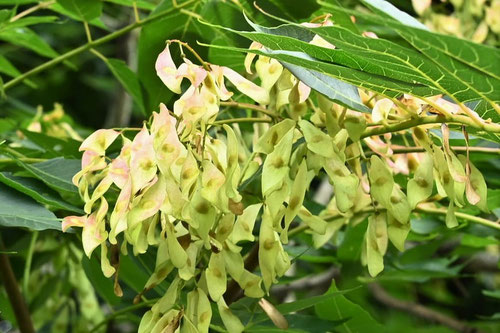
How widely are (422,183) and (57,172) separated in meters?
0.40

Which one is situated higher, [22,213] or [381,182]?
[381,182]

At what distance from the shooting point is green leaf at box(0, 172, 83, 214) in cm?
83

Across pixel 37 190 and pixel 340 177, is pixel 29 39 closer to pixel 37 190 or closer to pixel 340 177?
pixel 37 190

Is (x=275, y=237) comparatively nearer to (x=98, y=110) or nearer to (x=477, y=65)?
(x=477, y=65)

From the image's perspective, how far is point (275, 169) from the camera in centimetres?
74

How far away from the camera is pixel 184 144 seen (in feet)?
2.47

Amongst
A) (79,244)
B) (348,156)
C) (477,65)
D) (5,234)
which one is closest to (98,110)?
(5,234)

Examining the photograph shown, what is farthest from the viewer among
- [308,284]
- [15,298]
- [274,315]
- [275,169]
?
[308,284]

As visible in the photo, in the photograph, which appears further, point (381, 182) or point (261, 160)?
point (261, 160)

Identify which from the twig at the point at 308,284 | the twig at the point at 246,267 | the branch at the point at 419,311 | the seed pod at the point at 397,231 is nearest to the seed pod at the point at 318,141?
the seed pod at the point at 397,231

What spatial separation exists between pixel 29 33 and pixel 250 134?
40 centimetres

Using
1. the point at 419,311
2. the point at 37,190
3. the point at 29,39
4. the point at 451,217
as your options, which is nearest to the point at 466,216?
the point at 451,217

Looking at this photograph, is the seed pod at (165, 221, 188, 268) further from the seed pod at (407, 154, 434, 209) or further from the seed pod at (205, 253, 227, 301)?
the seed pod at (407, 154, 434, 209)

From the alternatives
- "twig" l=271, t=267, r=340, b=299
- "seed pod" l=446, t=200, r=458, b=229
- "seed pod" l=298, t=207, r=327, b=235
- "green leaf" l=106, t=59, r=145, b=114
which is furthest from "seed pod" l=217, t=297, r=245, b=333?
"twig" l=271, t=267, r=340, b=299
